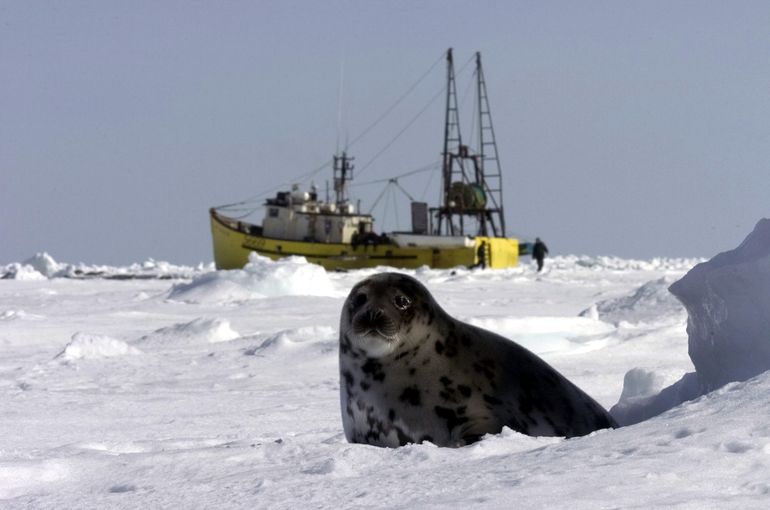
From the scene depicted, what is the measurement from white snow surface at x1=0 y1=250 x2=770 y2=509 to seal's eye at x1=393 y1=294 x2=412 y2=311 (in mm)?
432

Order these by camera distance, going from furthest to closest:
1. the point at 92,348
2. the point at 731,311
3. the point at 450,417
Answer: the point at 92,348, the point at 731,311, the point at 450,417

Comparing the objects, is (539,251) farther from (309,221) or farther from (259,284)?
(259,284)

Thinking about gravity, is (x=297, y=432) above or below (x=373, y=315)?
below

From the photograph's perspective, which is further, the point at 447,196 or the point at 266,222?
the point at 447,196

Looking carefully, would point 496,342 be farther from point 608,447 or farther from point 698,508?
point 698,508

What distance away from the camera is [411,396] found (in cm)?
331

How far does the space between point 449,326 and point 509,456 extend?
933 mm

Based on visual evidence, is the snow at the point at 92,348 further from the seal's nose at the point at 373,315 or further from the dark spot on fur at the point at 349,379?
the seal's nose at the point at 373,315

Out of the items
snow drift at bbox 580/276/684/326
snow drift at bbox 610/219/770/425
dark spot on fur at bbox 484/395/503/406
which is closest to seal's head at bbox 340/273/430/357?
dark spot on fur at bbox 484/395/503/406

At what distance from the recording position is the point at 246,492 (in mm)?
2369

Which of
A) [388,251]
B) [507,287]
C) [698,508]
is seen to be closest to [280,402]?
[698,508]

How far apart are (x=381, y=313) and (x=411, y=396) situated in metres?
0.24

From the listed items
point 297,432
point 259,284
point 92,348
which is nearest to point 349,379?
Result: point 297,432

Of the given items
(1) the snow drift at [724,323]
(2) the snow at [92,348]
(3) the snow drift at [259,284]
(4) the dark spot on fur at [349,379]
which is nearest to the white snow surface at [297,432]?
(2) the snow at [92,348]
